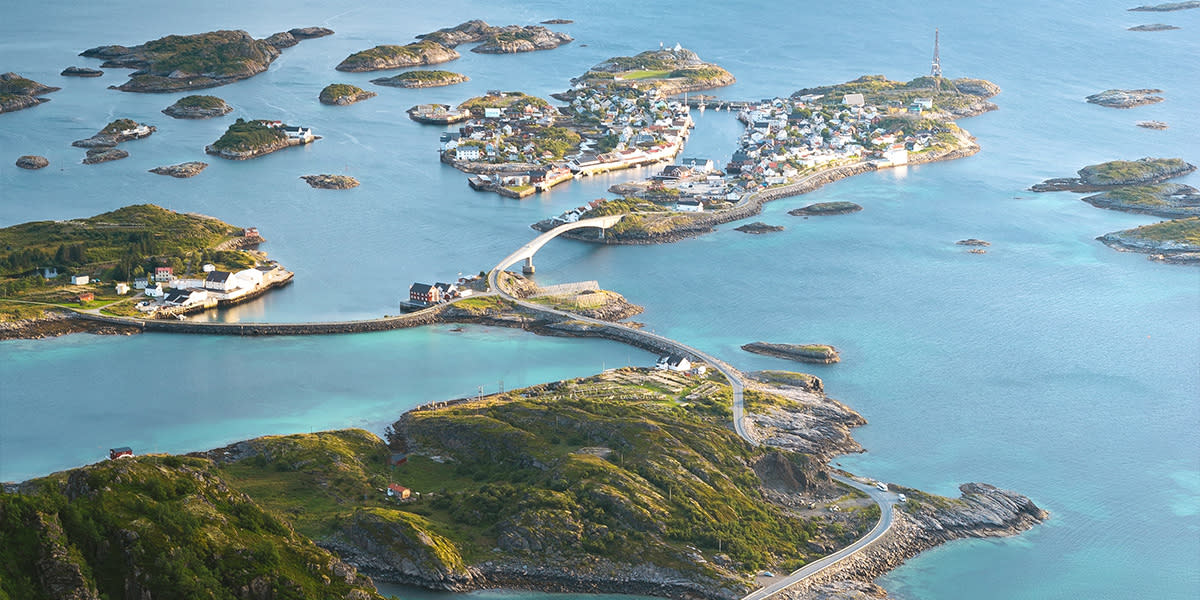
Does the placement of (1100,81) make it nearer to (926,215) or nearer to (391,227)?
(926,215)

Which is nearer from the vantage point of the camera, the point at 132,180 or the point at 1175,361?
the point at 1175,361

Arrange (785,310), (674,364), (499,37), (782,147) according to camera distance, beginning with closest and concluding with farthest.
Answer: (674,364) → (785,310) → (782,147) → (499,37)

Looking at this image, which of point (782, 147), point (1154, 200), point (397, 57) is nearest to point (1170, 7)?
point (782, 147)

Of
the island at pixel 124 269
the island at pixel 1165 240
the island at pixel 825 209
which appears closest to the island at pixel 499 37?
the island at pixel 825 209

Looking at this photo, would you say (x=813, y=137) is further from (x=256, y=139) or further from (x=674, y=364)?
(x=674, y=364)

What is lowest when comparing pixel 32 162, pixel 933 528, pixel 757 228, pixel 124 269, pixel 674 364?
pixel 757 228

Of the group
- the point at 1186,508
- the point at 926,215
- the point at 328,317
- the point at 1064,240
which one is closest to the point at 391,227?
the point at 328,317

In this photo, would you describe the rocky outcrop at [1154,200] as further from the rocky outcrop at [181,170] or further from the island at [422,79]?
the island at [422,79]
